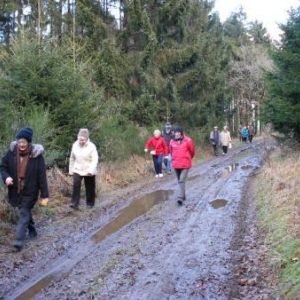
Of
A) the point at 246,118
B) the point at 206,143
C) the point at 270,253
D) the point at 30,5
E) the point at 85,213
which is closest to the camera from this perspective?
the point at 270,253

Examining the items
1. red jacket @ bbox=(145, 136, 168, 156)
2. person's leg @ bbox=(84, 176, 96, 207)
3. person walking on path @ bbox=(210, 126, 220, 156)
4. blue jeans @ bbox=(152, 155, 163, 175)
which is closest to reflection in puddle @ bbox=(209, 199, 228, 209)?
person's leg @ bbox=(84, 176, 96, 207)

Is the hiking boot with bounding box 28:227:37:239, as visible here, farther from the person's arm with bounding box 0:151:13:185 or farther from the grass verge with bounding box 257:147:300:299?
the grass verge with bounding box 257:147:300:299

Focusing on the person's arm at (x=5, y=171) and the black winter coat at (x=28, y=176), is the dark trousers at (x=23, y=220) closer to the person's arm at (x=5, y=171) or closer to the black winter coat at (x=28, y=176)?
the black winter coat at (x=28, y=176)

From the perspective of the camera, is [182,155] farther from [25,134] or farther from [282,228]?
[25,134]

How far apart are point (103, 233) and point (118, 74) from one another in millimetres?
14474

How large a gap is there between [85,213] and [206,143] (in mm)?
20510

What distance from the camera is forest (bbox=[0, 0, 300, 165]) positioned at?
12.9 meters

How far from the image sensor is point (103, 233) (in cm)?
798

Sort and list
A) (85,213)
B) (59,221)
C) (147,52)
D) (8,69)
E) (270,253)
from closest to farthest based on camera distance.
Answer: (270,253) < (59,221) < (85,213) < (8,69) < (147,52)

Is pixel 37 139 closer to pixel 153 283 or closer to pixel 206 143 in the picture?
pixel 153 283

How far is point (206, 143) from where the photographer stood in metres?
29.2

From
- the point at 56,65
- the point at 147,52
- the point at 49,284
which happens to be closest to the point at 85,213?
the point at 49,284

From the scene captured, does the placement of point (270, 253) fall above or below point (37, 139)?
below

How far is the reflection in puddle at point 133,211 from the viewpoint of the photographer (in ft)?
26.4
